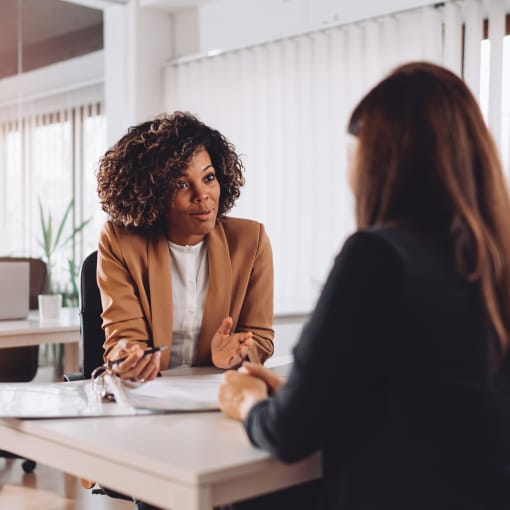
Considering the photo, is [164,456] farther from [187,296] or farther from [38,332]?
[38,332]

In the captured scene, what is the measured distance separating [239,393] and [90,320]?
105 cm

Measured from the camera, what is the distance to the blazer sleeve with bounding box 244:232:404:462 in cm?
104

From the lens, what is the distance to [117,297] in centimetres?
202

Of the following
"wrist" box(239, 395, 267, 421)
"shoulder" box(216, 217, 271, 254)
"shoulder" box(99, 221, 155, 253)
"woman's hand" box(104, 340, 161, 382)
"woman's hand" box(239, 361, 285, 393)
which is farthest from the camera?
"shoulder" box(216, 217, 271, 254)

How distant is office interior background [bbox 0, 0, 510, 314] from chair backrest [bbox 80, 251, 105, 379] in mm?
2187

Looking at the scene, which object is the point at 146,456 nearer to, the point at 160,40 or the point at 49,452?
the point at 49,452

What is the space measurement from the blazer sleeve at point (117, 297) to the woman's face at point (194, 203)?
17cm

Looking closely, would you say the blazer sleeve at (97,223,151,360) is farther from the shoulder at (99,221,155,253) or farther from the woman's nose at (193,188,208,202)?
the woman's nose at (193,188,208,202)

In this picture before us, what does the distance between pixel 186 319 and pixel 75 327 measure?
1.04m

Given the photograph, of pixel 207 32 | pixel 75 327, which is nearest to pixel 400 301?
pixel 75 327

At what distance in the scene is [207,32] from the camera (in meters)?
5.14

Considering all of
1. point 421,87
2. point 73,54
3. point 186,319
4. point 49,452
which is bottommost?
point 49,452

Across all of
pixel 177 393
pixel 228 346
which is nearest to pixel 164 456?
pixel 177 393

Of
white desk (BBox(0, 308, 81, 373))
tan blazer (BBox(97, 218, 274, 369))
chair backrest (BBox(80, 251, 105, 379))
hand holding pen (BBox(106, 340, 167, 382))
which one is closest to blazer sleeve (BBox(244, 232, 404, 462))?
hand holding pen (BBox(106, 340, 167, 382))
